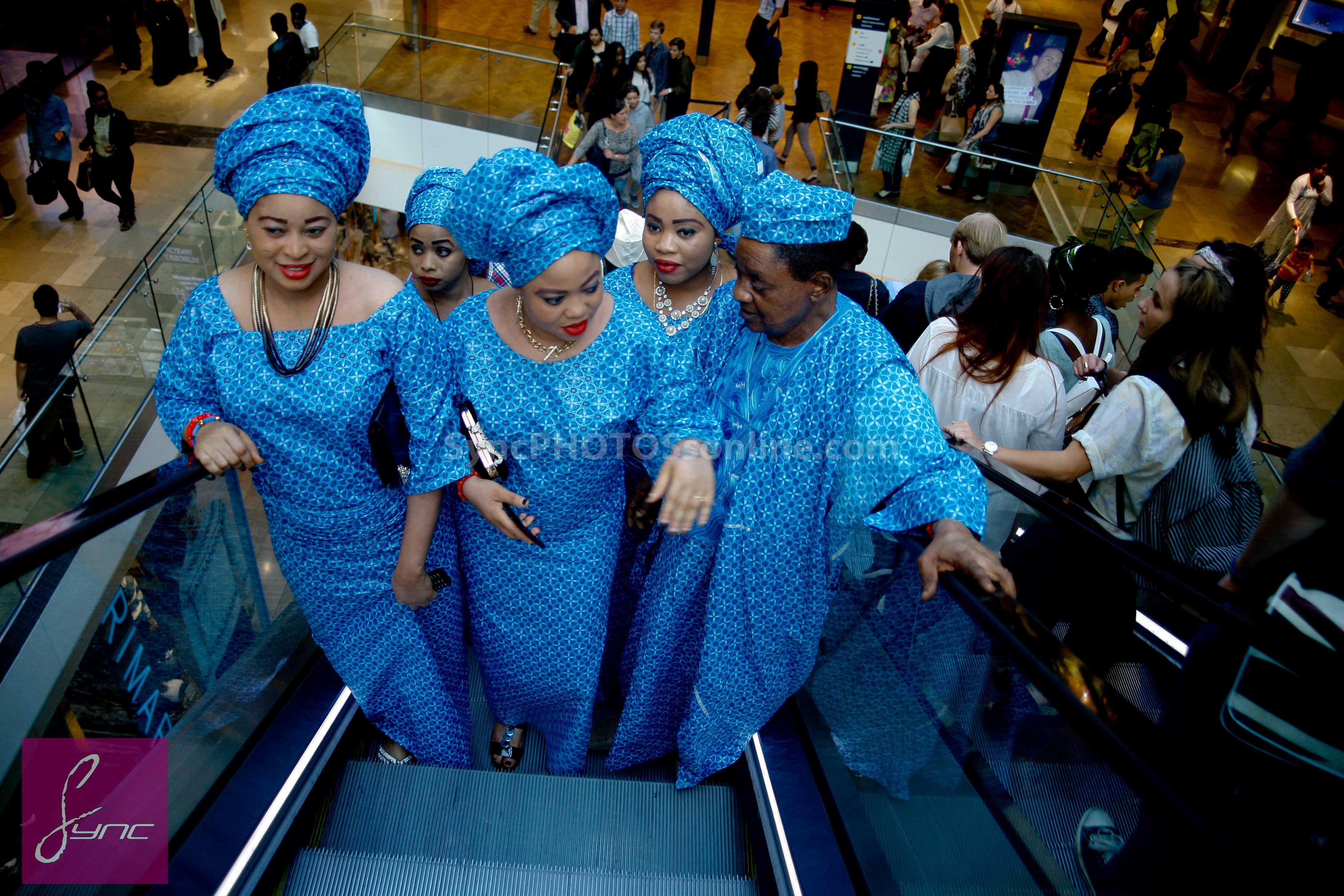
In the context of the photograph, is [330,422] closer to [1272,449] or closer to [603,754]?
[603,754]

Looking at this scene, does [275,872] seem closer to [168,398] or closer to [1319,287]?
[168,398]

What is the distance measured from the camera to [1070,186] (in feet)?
25.0

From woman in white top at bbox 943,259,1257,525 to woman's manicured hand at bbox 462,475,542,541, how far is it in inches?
46.4

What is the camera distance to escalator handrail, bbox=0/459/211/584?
146cm

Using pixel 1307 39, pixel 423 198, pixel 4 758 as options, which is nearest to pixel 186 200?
pixel 423 198

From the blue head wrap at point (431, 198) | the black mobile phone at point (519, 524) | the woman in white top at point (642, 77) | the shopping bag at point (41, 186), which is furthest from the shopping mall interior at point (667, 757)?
the shopping bag at point (41, 186)

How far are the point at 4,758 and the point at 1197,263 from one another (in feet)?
10.6

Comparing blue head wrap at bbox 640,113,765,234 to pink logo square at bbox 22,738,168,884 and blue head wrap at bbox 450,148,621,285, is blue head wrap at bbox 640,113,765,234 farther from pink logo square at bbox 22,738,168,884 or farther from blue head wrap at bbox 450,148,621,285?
pink logo square at bbox 22,738,168,884

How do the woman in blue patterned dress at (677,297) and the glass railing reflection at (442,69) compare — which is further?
the glass railing reflection at (442,69)

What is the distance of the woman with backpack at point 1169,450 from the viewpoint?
2.38 metres

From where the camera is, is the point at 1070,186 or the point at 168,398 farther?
the point at 1070,186

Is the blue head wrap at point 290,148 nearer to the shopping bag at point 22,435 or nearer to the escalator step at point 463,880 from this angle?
the escalator step at point 463,880

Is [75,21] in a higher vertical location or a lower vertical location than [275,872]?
lower

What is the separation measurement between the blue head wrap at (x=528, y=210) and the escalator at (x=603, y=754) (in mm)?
848
